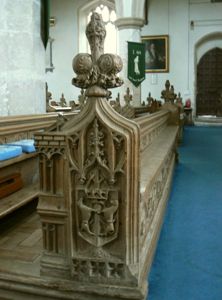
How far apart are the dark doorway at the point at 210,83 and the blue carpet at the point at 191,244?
11673mm

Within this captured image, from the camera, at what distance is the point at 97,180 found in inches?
68.4

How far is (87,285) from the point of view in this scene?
5.77 feet

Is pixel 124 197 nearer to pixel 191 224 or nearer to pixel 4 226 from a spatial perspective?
pixel 4 226

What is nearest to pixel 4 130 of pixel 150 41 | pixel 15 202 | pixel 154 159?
pixel 15 202

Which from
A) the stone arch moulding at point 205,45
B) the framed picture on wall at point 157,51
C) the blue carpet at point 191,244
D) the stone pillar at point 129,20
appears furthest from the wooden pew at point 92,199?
the stone arch moulding at point 205,45

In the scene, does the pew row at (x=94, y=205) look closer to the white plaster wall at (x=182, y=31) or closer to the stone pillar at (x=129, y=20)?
the stone pillar at (x=129, y=20)

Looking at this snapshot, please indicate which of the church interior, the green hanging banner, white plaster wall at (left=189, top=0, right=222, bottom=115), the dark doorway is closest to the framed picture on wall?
white plaster wall at (left=189, top=0, right=222, bottom=115)

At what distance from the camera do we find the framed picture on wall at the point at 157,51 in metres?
15.4

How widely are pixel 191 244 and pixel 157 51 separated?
44.5ft

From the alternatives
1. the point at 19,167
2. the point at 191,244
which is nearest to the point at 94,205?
the point at 191,244

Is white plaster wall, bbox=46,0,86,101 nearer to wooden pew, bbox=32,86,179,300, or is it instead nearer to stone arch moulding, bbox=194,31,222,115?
stone arch moulding, bbox=194,31,222,115

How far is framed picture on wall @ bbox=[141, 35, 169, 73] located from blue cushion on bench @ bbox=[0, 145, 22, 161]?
13232mm

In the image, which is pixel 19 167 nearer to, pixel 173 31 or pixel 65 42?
pixel 173 31

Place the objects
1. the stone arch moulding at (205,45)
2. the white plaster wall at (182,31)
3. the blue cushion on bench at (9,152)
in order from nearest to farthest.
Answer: the blue cushion on bench at (9,152) < the white plaster wall at (182,31) < the stone arch moulding at (205,45)
